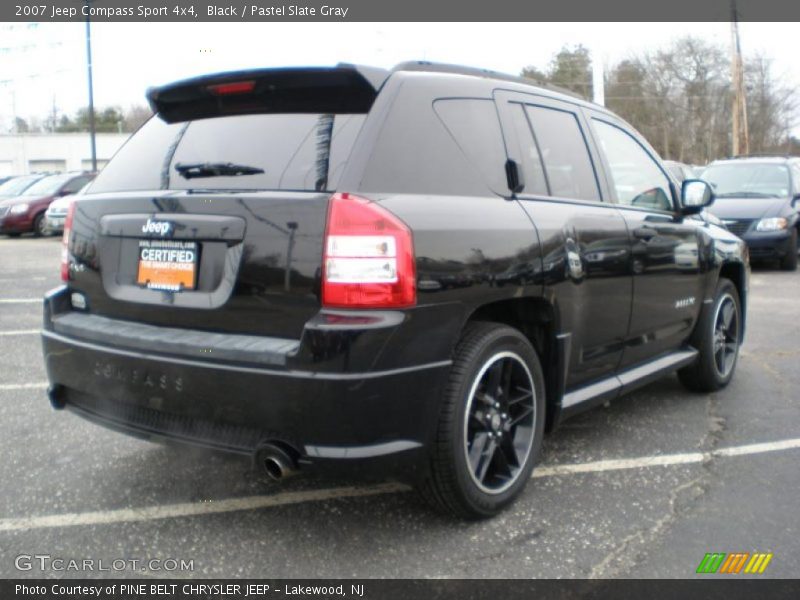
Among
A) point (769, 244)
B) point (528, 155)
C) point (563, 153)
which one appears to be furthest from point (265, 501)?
point (769, 244)

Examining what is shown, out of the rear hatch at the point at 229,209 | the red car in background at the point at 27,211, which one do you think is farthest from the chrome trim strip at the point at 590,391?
the red car in background at the point at 27,211

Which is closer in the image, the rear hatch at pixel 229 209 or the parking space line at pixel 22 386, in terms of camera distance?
the rear hatch at pixel 229 209

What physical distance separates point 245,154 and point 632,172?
2.46 meters

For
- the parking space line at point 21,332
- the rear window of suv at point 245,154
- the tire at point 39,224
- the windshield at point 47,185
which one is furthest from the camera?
the windshield at point 47,185

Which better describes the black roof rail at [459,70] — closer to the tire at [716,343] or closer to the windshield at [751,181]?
the tire at [716,343]

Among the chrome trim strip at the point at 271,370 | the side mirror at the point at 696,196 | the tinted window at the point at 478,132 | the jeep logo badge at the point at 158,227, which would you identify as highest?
the tinted window at the point at 478,132

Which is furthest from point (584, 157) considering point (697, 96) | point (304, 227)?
point (697, 96)

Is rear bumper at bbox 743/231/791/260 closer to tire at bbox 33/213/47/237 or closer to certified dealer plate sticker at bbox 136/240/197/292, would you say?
certified dealer plate sticker at bbox 136/240/197/292

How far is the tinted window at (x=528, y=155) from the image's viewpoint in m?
3.45

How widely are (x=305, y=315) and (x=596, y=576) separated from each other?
1.40 m

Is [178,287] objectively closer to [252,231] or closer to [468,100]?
[252,231]

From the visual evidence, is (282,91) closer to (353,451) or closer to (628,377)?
(353,451)

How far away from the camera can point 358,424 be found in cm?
258

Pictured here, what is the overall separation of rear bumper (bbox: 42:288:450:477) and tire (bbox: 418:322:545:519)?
0.40 ft
